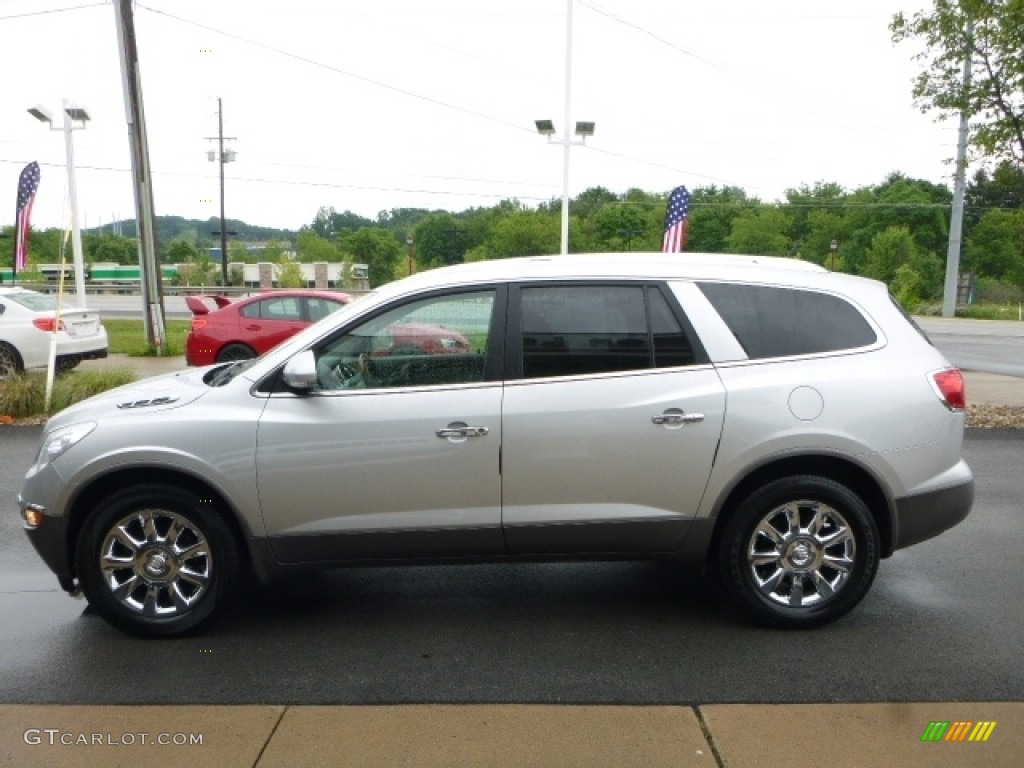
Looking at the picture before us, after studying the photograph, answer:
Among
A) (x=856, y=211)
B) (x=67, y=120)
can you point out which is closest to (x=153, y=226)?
(x=67, y=120)

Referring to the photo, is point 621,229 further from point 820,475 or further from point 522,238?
point 820,475

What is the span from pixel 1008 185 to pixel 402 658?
1027 cm

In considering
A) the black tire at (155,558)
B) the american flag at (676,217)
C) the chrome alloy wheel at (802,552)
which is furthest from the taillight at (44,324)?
the american flag at (676,217)

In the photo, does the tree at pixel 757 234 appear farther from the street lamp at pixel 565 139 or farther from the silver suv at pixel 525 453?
the silver suv at pixel 525 453

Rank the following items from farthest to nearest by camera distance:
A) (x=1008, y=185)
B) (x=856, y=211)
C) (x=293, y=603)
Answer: (x=856, y=211) < (x=1008, y=185) < (x=293, y=603)

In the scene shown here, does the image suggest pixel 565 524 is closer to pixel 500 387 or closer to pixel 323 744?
pixel 500 387

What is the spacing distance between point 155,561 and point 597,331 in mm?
2402

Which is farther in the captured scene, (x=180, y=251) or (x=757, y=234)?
(x=180, y=251)

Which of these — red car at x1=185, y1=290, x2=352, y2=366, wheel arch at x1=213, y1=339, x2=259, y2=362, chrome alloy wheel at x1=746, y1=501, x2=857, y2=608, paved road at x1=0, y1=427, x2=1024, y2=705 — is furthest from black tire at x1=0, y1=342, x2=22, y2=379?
chrome alloy wheel at x1=746, y1=501, x2=857, y2=608

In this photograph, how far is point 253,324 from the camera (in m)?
15.6

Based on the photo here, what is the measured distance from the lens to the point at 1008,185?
11.3 m

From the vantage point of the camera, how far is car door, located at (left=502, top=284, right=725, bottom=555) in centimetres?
443

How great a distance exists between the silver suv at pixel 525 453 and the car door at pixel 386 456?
11 mm

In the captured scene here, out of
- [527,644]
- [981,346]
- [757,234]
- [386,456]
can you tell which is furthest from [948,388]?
[757,234]
